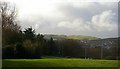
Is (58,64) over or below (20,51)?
below

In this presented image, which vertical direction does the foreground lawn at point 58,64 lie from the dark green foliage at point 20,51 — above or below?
below

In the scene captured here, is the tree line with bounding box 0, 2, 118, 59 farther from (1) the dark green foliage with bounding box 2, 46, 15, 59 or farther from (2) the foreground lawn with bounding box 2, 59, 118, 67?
(2) the foreground lawn with bounding box 2, 59, 118, 67

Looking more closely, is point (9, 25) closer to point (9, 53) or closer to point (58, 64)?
point (9, 53)

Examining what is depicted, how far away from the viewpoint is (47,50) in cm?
1545

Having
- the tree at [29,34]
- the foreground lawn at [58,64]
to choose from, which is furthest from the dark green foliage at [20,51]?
the foreground lawn at [58,64]

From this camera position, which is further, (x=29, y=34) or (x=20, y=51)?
(x=29, y=34)

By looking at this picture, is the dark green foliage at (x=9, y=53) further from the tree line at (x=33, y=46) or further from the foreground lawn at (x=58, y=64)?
the foreground lawn at (x=58, y=64)

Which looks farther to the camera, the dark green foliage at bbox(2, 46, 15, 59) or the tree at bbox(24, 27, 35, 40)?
the tree at bbox(24, 27, 35, 40)

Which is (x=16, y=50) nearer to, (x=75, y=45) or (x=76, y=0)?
(x=75, y=45)

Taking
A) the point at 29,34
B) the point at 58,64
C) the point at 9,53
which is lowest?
the point at 58,64

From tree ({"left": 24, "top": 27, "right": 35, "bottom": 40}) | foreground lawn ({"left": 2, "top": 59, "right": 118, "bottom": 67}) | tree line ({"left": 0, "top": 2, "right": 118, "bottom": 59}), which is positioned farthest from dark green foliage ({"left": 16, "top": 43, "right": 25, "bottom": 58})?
foreground lawn ({"left": 2, "top": 59, "right": 118, "bottom": 67})

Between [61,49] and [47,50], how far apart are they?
1.13 m

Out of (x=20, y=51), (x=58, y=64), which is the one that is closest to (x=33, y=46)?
(x=20, y=51)

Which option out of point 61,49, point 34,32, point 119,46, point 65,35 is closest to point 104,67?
point 119,46
